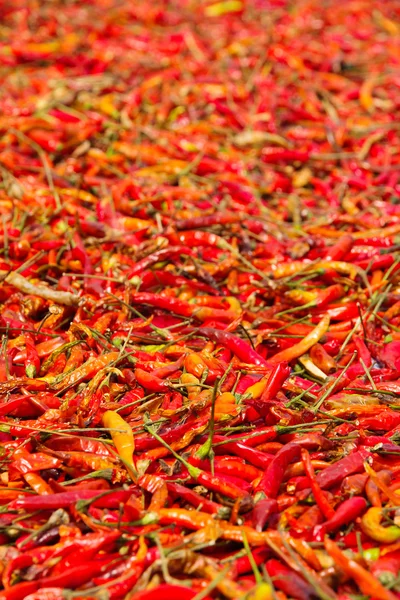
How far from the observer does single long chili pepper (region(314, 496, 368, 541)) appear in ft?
9.35

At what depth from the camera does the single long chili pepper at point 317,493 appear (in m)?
2.95

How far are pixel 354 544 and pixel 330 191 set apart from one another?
3700 mm

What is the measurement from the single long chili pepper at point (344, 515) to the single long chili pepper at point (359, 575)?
0.30 feet

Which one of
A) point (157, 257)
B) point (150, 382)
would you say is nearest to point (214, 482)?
point (150, 382)

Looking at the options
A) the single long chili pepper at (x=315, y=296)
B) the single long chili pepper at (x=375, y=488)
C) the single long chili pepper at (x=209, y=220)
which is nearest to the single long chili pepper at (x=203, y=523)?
the single long chili pepper at (x=375, y=488)

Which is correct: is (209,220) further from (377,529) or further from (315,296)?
(377,529)

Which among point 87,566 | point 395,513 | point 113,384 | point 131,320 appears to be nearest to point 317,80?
point 131,320

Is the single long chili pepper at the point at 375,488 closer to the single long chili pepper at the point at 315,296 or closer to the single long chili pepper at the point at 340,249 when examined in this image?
the single long chili pepper at the point at 315,296

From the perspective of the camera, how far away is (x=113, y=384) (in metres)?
3.58

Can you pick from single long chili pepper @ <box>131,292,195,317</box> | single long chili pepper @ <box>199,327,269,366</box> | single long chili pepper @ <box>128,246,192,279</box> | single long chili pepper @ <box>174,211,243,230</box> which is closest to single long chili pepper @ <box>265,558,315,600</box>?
single long chili pepper @ <box>199,327,269,366</box>

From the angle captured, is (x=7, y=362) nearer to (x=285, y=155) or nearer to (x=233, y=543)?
(x=233, y=543)

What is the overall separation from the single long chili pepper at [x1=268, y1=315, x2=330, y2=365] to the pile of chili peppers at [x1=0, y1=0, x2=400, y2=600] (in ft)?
0.03

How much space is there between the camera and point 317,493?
299 centimetres

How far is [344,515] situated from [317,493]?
16 centimetres
